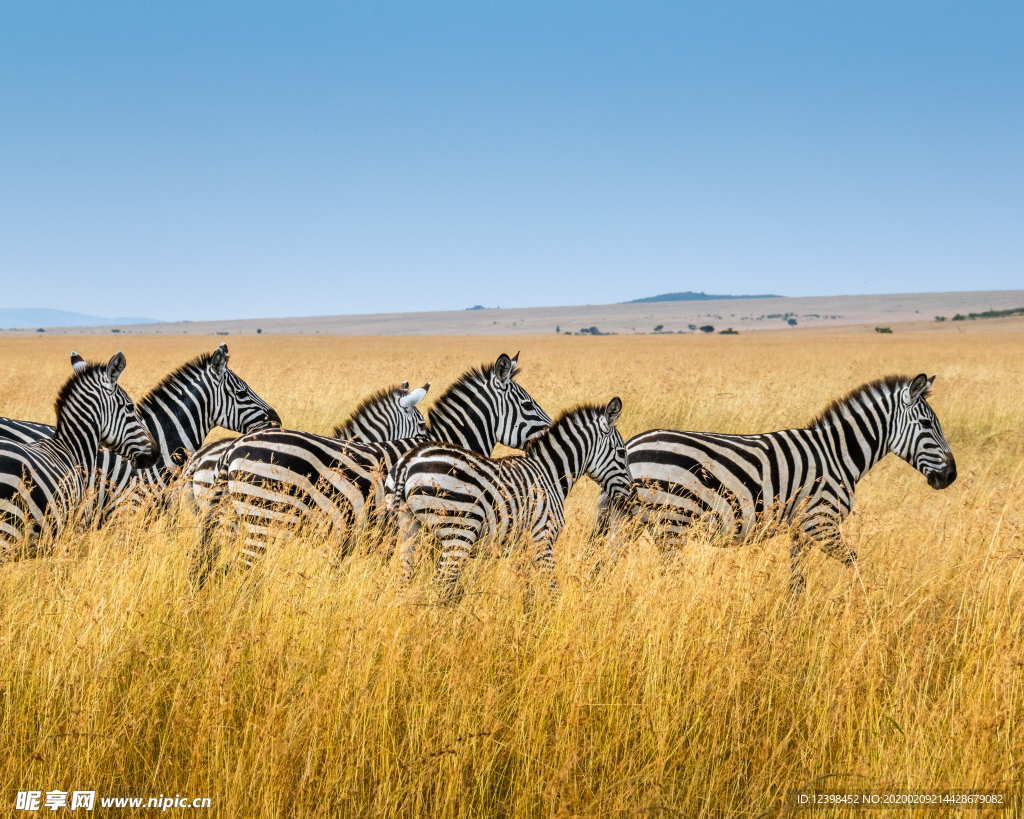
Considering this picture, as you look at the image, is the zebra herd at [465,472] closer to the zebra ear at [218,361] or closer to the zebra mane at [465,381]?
the zebra mane at [465,381]

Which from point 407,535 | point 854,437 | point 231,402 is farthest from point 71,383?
point 854,437

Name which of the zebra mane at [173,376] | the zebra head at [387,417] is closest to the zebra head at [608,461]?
the zebra head at [387,417]

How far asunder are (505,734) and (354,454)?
3.05 meters

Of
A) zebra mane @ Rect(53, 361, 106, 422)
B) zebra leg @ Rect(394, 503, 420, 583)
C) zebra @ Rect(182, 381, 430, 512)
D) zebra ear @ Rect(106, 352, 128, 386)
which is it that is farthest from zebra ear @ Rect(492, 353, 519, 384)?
zebra mane @ Rect(53, 361, 106, 422)

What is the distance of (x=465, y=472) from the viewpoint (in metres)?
5.62

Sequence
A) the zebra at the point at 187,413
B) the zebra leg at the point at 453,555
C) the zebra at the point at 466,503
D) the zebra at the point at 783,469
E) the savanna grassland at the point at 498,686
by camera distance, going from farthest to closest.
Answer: the zebra at the point at 187,413 → the zebra at the point at 783,469 → the zebra at the point at 466,503 → the zebra leg at the point at 453,555 → the savanna grassland at the point at 498,686

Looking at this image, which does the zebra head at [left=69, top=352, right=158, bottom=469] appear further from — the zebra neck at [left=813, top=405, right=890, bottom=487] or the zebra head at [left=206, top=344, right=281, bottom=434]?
the zebra neck at [left=813, top=405, right=890, bottom=487]

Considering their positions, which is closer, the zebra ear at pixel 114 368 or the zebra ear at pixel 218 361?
the zebra ear at pixel 114 368

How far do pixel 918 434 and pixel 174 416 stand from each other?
703 cm

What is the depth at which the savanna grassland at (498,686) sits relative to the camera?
135 inches

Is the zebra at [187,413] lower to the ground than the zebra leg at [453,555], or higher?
higher

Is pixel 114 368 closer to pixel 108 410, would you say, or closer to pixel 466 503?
pixel 108 410

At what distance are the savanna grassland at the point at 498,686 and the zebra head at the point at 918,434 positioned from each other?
154 cm

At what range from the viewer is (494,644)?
434cm
